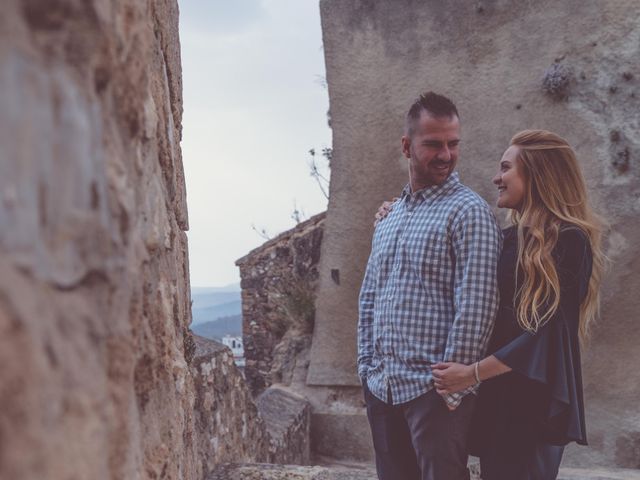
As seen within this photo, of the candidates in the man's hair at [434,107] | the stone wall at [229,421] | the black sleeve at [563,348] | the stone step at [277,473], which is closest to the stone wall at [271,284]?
the stone wall at [229,421]

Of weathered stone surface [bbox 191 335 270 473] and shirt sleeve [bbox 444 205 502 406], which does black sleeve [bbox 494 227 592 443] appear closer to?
shirt sleeve [bbox 444 205 502 406]

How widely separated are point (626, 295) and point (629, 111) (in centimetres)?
116

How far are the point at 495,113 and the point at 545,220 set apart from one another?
2.98 m

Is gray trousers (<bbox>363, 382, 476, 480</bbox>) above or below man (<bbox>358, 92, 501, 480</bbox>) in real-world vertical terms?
below

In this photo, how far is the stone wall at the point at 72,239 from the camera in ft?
1.93

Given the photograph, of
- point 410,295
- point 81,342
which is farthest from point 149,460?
point 410,295

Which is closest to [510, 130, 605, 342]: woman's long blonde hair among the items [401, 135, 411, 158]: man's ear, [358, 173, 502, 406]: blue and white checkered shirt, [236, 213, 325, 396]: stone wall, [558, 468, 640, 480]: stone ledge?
[358, 173, 502, 406]: blue and white checkered shirt

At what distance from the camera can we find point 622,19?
14.6ft

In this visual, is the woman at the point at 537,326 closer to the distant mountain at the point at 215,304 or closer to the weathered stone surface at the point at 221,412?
the weathered stone surface at the point at 221,412

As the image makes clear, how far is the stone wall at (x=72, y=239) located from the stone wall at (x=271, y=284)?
17.8 ft

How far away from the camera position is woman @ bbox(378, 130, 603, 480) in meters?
1.91

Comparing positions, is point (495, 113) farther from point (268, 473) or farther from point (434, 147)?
point (268, 473)

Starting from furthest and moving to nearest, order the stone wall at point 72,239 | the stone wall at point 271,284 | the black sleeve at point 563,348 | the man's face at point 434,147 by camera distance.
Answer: the stone wall at point 271,284
the man's face at point 434,147
the black sleeve at point 563,348
the stone wall at point 72,239

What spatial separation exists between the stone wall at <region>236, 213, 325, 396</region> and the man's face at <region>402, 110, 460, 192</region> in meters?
4.19
